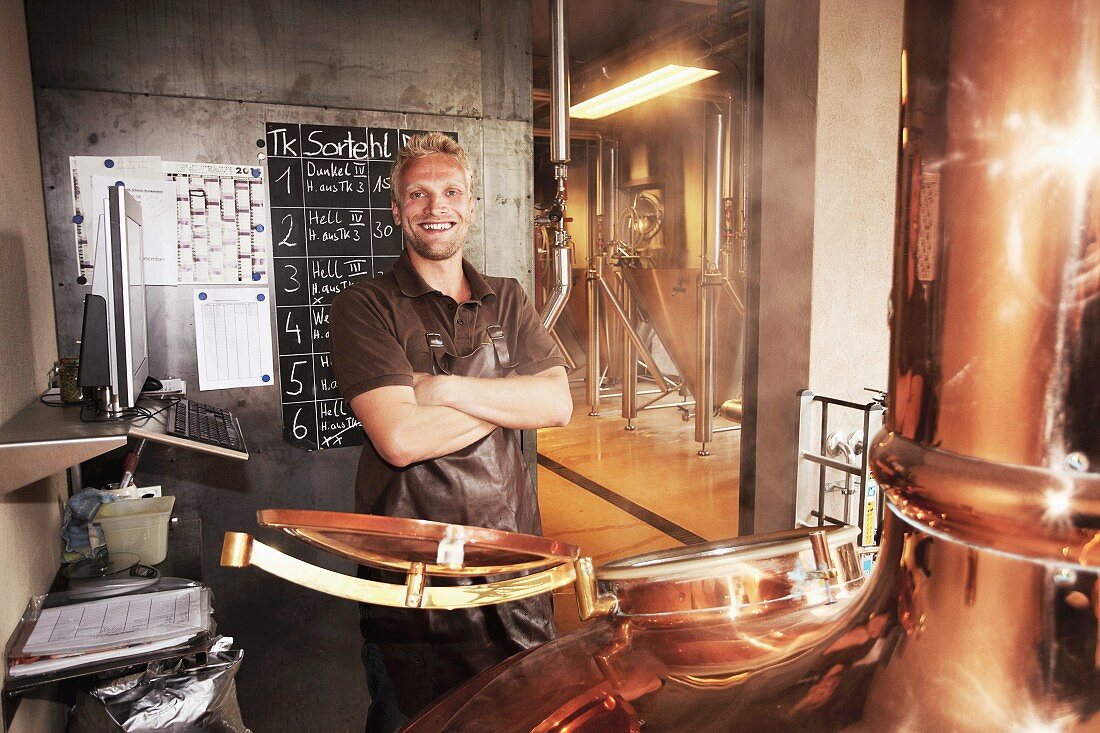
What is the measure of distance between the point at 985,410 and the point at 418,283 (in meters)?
2.01

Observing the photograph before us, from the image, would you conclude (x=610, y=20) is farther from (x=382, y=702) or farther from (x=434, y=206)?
(x=382, y=702)

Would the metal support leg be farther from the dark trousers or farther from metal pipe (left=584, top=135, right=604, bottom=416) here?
the dark trousers

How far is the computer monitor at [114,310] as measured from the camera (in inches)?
71.0

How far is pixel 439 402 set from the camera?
1.96m

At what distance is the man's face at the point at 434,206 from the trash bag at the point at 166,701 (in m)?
1.25

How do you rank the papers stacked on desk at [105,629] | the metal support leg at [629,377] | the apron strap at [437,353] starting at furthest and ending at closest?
the metal support leg at [629,377] < the apron strap at [437,353] < the papers stacked on desk at [105,629]

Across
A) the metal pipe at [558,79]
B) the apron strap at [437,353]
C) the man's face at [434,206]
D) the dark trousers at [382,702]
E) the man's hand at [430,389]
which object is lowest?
the dark trousers at [382,702]

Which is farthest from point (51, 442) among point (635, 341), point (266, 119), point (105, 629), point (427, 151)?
point (635, 341)

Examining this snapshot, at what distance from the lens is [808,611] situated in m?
0.39

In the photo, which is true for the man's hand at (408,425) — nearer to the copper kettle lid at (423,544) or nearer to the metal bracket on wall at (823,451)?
the metal bracket on wall at (823,451)

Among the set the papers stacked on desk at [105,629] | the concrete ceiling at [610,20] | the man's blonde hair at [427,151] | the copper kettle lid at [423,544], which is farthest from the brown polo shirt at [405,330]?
the concrete ceiling at [610,20]

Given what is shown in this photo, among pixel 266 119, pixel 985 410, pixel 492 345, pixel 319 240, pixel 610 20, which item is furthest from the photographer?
pixel 610 20

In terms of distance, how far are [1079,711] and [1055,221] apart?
0.50 feet

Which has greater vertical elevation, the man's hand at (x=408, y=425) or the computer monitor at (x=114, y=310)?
the computer monitor at (x=114, y=310)
